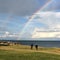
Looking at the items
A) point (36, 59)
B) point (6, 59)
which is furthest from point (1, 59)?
point (36, 59)

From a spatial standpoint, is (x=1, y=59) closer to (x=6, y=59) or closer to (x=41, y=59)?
(x=6, y=59)

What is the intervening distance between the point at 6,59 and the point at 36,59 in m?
4.70

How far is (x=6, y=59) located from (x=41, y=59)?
5505 millimetres

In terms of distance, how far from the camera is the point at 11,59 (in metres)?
29.7

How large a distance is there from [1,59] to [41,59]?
6276mm

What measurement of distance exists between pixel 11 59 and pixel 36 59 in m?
3.93

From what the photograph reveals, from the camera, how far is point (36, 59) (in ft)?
99.3

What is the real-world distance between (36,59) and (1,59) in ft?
18.0

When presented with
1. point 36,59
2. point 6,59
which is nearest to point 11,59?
point 6,59

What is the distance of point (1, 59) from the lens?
97.8ft

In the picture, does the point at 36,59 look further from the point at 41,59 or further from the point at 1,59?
the point at 1,59

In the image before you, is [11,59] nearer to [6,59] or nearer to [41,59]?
[6,59]

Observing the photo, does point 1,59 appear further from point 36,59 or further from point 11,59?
point 36,59

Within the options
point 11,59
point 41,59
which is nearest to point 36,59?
point 41,59
